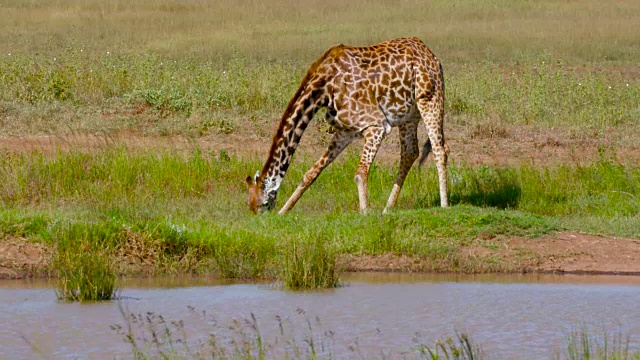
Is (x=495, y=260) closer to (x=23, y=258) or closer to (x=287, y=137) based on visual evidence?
(x=287, y=137)

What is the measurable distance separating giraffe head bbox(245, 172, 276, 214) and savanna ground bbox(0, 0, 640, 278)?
21 cm

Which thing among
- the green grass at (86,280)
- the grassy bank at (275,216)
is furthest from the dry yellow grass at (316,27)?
the green grass at (86,280)

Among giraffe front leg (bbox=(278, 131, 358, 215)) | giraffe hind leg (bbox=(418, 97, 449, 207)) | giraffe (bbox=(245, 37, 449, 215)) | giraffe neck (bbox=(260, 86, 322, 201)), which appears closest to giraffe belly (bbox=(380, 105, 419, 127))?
giraffe (bbox=(245, 37, 449, 215))

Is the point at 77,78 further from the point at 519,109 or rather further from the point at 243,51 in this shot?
the point at 243,51

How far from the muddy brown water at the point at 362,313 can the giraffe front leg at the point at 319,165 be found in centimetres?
250

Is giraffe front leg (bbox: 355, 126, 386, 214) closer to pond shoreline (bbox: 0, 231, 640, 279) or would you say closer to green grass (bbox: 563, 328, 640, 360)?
→ pond shoreline (bbox: 0, 231, 640, 279)

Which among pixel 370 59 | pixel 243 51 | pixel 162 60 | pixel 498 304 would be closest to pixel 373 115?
pixel 370 59

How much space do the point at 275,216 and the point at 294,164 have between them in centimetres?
337

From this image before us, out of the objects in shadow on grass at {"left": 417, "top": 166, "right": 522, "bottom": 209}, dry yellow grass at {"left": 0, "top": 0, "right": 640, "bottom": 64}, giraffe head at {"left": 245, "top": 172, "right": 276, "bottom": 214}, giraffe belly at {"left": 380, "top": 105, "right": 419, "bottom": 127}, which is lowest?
dry yellow grass at {"left": 0, "top": 0, "right": 640, "bottom": 64}

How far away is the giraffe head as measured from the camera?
13.2 m

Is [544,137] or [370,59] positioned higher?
[370,59]

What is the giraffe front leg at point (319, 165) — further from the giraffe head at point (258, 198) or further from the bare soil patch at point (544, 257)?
the bare soil patch at point (544, 257)

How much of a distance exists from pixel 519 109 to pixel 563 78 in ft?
10.8

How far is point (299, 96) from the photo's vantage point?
13.5 metres
